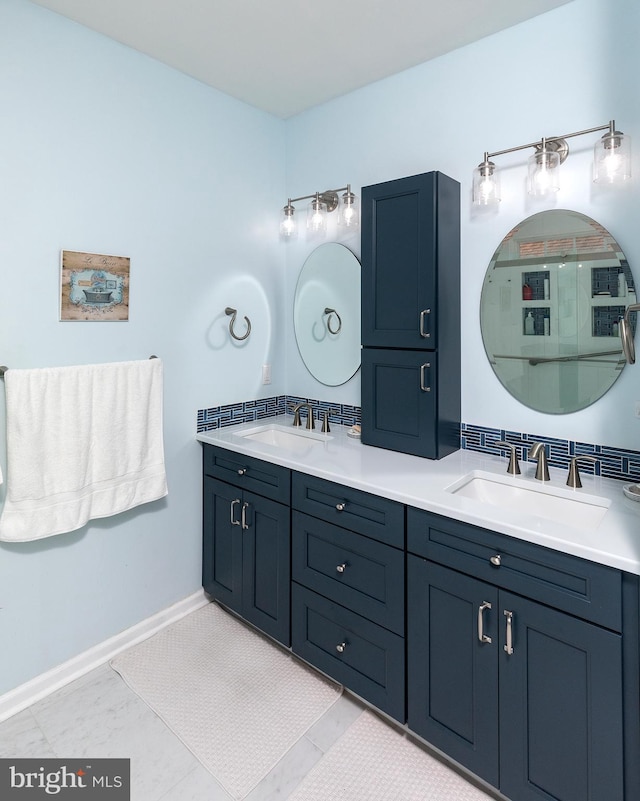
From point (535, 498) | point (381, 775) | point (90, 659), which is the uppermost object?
point (535, 498)

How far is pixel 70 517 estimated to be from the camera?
1.96m

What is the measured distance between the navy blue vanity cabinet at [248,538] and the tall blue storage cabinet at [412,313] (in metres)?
0.56

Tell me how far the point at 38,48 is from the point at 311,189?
1.35 metres

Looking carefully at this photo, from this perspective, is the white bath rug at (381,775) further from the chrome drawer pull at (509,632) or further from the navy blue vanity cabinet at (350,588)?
the chrome drawer pull at (509,632)

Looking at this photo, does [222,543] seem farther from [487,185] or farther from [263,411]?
[487,185]

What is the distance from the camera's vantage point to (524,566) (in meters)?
1.38

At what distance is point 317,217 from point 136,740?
240cm

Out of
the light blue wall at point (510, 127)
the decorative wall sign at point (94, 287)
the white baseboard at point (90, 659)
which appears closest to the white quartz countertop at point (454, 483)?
the light blue wall at point (510, 127)

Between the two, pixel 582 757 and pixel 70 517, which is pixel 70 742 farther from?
pixel 582 757

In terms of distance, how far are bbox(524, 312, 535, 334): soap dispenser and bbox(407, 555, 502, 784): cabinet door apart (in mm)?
1026

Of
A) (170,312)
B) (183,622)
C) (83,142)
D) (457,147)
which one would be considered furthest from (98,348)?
(457,147)

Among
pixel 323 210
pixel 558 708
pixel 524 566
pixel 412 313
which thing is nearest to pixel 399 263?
pixel 412 313

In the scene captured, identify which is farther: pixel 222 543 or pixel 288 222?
pixel 288 222

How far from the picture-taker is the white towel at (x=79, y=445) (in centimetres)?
182
